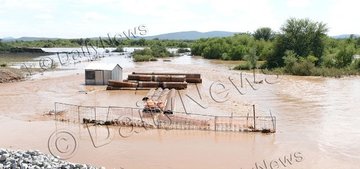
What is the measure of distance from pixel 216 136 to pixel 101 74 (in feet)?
49.9

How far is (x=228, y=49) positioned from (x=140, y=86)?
112 feet

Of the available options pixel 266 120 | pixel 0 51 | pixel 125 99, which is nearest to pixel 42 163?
pixel 266 120

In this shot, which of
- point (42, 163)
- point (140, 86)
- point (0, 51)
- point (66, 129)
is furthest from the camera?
point (0, 51)

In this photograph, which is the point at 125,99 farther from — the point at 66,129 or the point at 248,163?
the point at 248,163

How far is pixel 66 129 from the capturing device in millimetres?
15047

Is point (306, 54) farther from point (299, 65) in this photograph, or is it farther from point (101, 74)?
point (101, 74)

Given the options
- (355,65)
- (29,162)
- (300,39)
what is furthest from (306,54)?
(29,162)

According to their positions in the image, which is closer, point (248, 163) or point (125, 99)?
point (248, 163)

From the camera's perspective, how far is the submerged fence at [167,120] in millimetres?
15062

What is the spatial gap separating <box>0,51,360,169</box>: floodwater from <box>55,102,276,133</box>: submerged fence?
48 cm

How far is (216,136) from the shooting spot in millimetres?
14164

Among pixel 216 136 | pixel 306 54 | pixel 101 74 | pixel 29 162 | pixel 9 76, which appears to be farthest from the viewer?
pixel 306 54

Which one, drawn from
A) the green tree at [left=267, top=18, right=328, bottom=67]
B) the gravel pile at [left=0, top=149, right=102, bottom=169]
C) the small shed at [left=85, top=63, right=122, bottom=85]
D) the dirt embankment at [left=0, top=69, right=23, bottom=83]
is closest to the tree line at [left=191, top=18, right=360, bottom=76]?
the green tree at [left=267, top=18, right=328, bottom=67]

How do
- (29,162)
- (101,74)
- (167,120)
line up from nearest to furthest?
(29,162)
(167,120)
(101,74)
